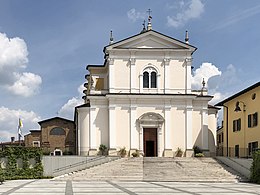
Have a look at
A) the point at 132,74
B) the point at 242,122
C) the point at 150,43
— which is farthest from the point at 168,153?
the point at 150,43

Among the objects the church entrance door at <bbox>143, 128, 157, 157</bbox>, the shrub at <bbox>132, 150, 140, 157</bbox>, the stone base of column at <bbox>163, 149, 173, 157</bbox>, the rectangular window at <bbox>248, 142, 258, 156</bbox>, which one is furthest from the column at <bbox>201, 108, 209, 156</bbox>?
the rectangular window at <bbox>248, 142, 258, 156</bbox>

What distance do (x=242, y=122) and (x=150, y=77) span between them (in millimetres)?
12005

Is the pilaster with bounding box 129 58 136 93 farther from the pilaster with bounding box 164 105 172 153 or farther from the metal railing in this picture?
the metal railing

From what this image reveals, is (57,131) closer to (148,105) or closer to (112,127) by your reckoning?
(112,127)

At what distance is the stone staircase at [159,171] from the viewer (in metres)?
40.3

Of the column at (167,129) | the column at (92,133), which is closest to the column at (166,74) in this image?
the column at (167,129)

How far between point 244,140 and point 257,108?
209 inches

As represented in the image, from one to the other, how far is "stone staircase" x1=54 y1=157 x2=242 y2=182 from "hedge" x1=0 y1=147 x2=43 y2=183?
622 centimetres

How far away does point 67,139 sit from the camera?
66.3 m

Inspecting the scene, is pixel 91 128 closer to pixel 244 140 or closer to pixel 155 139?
pixel 155 139

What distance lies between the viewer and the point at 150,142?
54125mm

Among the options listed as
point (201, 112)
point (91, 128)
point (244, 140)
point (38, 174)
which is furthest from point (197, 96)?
point (38, 174)

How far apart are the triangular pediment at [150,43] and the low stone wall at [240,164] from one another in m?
15.1

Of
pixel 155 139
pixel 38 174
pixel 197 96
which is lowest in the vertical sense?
pixel 38 174
